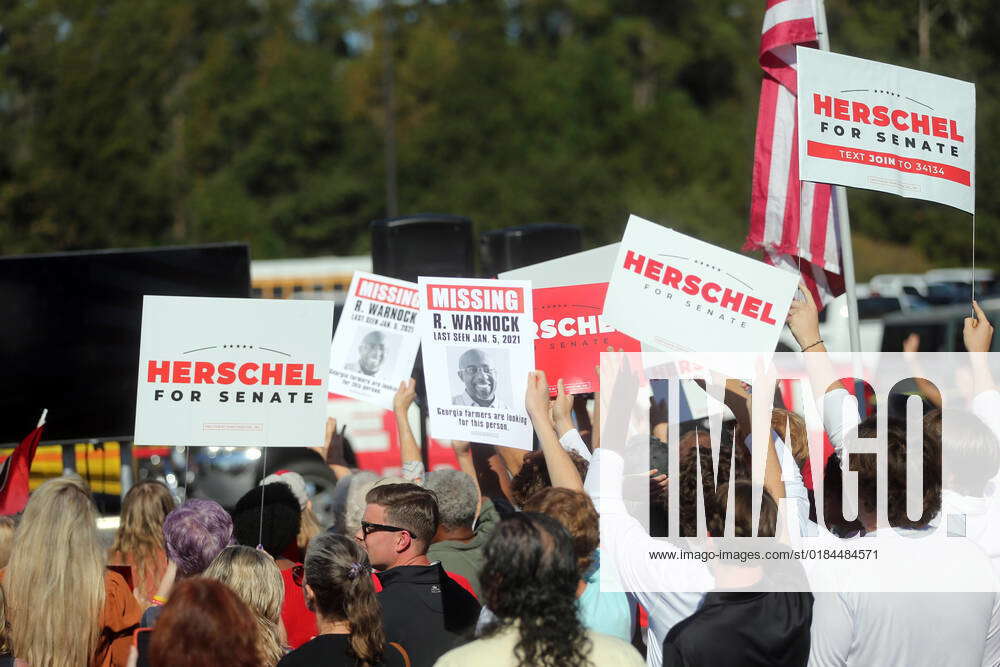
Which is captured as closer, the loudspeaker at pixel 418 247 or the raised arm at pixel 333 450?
the raised arm at pixel 333 450

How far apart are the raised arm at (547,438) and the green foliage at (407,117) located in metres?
24.9

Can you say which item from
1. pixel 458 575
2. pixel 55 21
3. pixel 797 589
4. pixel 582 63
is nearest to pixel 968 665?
pixel 797 589

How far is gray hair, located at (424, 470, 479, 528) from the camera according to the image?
15.3ft

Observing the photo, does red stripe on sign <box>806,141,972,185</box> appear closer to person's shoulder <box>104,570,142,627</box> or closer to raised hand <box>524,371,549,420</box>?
raised hand <box>524,371,549,420</box>

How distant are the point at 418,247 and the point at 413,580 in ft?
15.4

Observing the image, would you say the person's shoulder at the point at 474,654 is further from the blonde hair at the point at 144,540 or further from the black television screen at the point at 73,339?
the black television screen at the point at 73,339

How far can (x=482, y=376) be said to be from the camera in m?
4.95

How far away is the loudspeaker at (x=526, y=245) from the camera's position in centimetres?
860

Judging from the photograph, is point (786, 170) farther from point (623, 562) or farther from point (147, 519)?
point (147, 519)

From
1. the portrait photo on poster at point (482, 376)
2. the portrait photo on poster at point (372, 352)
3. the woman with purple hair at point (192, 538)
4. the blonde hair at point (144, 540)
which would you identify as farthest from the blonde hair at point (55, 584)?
the portrait photo on poster at point (372, 352)

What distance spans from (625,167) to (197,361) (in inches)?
1376

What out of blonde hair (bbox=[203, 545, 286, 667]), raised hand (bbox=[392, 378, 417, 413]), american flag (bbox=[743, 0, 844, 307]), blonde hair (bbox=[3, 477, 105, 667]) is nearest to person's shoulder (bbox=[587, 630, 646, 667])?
blonde hair (bbox=[203, 545, 286, 667])

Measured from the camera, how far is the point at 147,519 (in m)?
4.65

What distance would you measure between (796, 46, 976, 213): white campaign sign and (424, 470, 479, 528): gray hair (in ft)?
6.13
